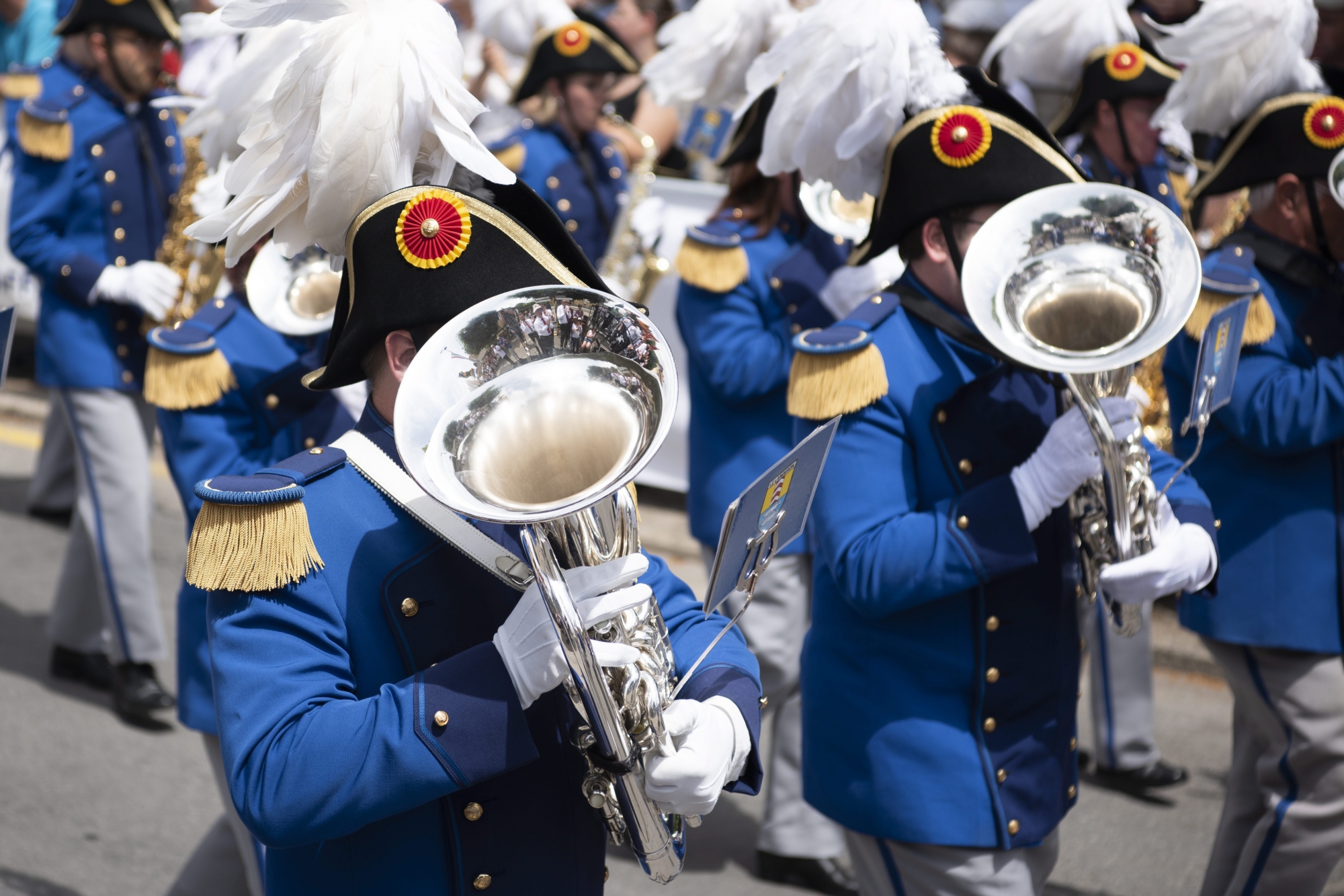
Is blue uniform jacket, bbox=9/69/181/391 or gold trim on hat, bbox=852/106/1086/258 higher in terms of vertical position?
gold trim on hat, bbox=852/106/1086/258

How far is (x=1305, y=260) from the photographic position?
344cm

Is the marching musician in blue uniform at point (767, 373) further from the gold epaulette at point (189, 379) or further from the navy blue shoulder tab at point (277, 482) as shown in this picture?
the navy blue shoulder tab at point (277, 482)

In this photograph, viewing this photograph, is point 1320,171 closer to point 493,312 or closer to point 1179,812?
point 1179,812

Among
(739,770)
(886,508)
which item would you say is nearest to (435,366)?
(739,770)

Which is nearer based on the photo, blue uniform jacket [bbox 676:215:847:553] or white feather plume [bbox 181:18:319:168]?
white feather plume [bbox 181:18:319:168]

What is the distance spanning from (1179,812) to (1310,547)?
1414mm

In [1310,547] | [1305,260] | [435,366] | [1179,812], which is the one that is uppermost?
[435,366]

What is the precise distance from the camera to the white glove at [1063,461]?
96.1 inches

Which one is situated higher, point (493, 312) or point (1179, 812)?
point (493, 312)

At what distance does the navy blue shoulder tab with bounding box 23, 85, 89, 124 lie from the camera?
4.97 m

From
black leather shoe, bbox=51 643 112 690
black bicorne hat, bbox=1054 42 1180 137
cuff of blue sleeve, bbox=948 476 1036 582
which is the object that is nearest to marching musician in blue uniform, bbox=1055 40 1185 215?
black bicorne hat, bbox=1054 42 1180 137

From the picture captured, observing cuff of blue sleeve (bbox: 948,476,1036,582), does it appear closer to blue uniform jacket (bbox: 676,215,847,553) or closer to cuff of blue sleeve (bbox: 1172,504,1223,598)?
cuff of blue sleeve (bbox: 1172,504,1223,598)

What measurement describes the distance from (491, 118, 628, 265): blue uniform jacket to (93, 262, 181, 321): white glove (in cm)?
152

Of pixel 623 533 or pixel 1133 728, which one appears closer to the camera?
pixel 623 533
